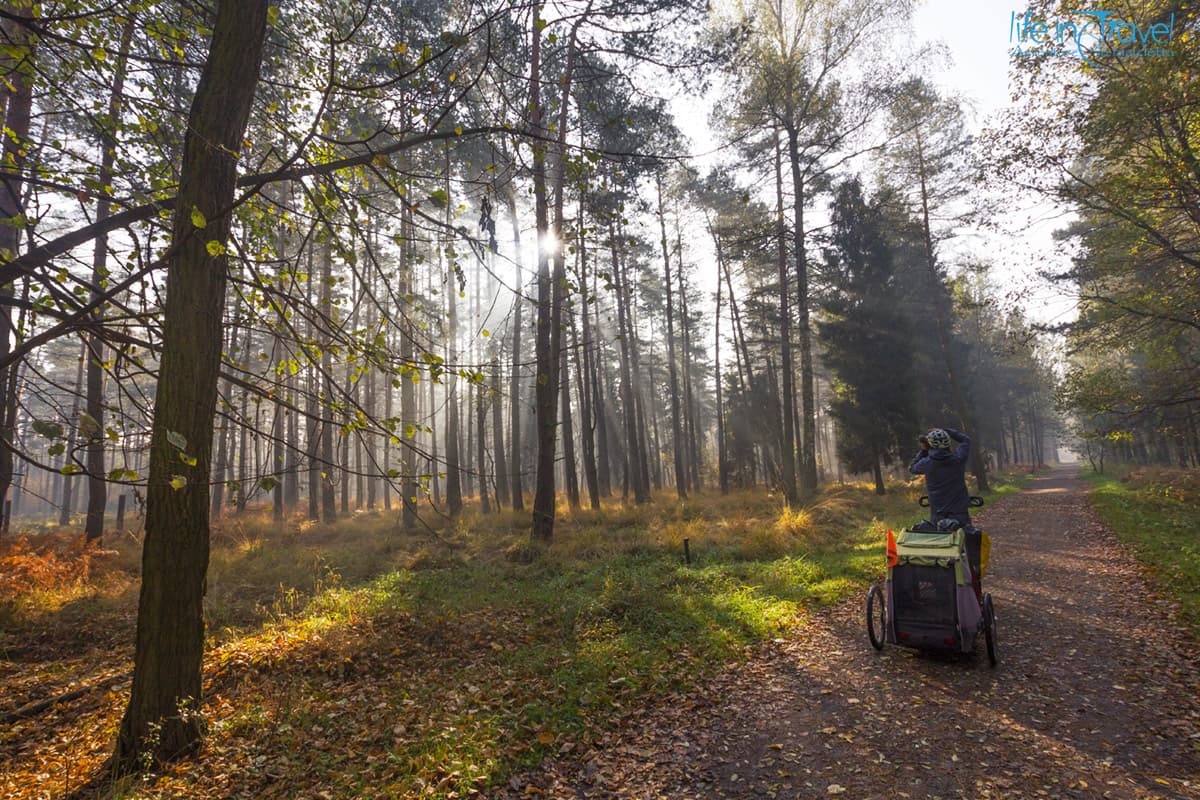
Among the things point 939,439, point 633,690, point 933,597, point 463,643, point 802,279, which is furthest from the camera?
point 802,279

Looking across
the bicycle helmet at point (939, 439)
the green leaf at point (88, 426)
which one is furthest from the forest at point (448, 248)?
the bicycle helmet at point (939, 439)

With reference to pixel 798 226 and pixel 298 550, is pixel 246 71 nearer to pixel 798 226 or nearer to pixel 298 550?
pixel 298 550

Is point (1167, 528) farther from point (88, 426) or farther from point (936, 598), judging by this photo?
point (88, 426)

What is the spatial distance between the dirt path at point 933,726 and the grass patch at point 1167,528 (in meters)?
1.27

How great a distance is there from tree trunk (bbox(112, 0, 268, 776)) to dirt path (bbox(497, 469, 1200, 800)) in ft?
9.14

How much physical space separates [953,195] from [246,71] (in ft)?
79.5

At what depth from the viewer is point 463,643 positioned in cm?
660

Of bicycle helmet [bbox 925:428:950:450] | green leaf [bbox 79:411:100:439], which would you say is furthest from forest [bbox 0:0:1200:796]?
bicycle helmet [bbox 925:428:950:450]

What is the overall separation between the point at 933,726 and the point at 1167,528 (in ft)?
40.7

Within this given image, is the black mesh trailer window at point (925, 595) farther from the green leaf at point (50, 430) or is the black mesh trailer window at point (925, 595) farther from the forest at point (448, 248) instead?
the green leaf at point (50, 430)

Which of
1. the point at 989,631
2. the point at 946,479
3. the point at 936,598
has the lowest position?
the point at 989,631

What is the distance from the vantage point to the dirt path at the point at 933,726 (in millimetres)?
3738

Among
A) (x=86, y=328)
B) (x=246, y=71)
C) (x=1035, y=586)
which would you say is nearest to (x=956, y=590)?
(x=1035, y=586)

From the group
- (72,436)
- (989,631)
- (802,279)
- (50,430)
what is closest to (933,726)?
(989,631)
